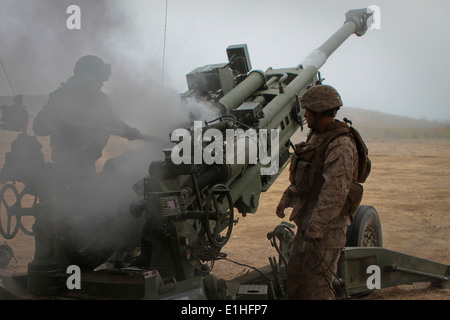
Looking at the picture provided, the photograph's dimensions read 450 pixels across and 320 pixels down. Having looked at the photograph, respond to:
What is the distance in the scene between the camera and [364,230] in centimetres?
577

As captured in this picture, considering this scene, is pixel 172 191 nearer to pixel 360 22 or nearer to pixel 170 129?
pixel 170 129

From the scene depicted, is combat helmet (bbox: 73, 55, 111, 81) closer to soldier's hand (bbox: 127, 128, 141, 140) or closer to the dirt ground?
soldier's hand (bbox: 127, 128, 141, 140)

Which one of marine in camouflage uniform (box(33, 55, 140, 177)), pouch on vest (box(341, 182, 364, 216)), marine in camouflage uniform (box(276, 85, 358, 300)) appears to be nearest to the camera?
marine in camouflage uniform (box(276, 85, 358, 300))

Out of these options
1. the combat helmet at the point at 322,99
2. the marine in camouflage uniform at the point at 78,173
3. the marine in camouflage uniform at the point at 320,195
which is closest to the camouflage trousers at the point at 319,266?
the marine in camouflage uniform at the point at 320,195

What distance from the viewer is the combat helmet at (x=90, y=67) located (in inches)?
171

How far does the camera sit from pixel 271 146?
5777mm

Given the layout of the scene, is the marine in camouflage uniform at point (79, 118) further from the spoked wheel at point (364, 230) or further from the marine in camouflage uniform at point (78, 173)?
the spoked wheel at point (364, 230)

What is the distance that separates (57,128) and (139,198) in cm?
85

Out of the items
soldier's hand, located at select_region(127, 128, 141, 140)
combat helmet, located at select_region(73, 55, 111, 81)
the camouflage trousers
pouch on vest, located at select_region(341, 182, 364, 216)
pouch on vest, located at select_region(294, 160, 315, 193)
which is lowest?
the camouflage trousers

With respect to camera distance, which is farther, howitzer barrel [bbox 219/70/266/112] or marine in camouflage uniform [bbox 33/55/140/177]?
howitzer barrel [bbox 219/70/266/112]

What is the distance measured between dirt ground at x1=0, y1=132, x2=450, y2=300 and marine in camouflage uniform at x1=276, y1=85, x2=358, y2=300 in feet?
5.49

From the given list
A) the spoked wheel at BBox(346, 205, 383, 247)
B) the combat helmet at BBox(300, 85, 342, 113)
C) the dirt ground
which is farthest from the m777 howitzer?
the combat helmet at BBox(300, 85, 342, 113)

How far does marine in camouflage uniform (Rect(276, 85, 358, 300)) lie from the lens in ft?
11.9
